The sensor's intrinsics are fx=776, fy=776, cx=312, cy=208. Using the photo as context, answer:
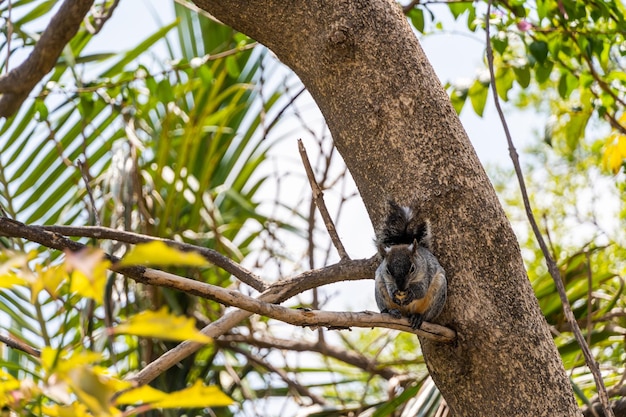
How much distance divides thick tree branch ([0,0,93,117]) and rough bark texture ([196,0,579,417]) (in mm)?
594

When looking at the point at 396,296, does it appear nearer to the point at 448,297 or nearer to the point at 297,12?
the point at 448,297

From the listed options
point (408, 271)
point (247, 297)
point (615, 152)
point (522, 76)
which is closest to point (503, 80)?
point (522, 76)

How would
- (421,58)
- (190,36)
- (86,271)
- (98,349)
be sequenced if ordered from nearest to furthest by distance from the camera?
(86,271) < (421,58) < (98,349) < (190,36)

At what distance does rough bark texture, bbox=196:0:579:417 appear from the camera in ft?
4.60

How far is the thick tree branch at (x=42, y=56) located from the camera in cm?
192

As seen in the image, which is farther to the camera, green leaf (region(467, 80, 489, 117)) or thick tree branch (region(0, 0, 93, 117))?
green leaf (region(467, 80, 489, 117))

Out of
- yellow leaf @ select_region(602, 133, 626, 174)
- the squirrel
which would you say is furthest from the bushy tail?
yellow leaf @ select_region(602, 133, 626, 174)

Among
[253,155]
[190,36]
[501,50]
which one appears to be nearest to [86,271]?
[501,50]

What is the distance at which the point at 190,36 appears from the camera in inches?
162

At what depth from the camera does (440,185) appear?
1455 millimetres

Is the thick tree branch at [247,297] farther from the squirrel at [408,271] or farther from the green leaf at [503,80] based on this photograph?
the green leaf at [503,80]

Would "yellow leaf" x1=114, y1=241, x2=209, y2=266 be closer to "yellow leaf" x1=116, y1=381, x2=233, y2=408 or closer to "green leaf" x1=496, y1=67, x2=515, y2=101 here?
"yellow leaf" x1=116, y1=381, x2=233, y2=408

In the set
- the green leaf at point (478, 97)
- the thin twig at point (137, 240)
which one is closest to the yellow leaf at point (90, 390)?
the thin twig at point (137, 240)

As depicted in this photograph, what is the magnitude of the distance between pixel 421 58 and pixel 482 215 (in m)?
0.33
